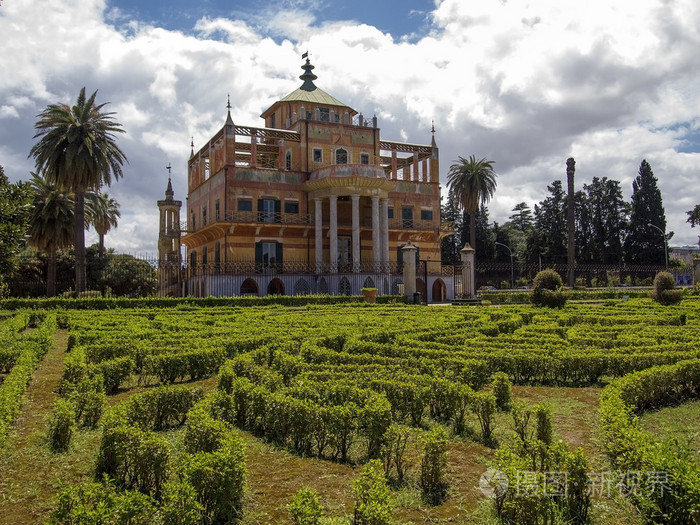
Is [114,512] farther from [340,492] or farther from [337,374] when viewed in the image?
[337,374]

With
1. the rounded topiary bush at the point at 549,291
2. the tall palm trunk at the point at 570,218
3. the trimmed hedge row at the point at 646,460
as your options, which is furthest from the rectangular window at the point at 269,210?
the trimmed hedge row at the point at 646,460

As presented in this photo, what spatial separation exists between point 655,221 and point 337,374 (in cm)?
6437

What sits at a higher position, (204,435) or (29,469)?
(204,435)

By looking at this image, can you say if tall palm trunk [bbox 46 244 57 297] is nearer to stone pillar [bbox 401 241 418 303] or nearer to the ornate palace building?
the ornate palace building

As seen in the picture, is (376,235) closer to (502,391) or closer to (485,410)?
(502,391)

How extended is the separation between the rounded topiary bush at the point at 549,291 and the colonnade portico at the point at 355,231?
16.4 m

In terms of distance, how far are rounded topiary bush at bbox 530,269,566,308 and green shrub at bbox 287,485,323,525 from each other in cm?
2107

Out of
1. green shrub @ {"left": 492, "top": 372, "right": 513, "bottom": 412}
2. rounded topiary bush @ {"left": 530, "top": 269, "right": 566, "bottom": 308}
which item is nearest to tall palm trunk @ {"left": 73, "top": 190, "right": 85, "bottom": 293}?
rounded topiary bush @ {"left": 530, "top": 269, "right": 566, "bottom": 308}

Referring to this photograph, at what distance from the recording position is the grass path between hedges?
546 centimetres

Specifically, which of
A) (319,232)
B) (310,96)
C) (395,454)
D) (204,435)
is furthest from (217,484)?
(310,96)

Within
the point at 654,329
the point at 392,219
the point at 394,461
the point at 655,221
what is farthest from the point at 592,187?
the point at 394,461

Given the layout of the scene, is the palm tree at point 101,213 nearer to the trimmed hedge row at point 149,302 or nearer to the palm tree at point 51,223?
the palm tree at point 51,223

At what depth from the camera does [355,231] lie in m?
40.6

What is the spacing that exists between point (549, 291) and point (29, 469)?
21.4 meters
